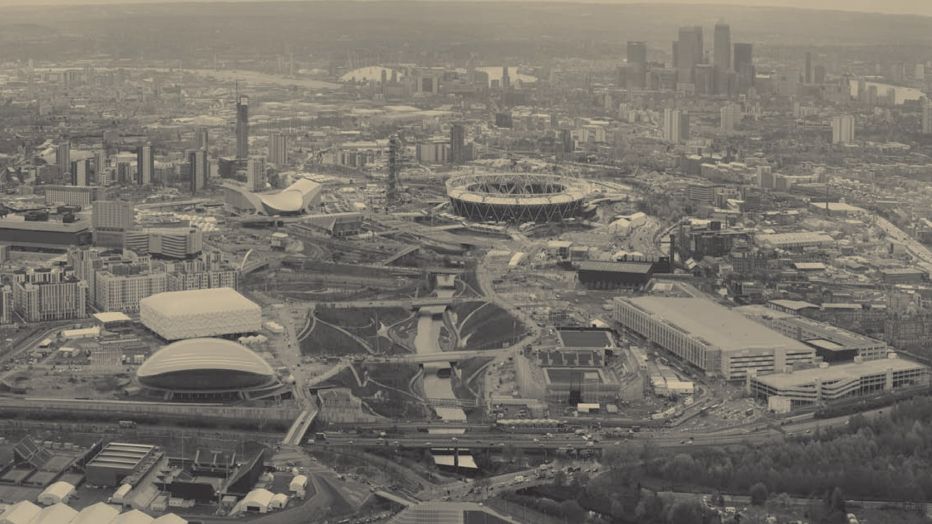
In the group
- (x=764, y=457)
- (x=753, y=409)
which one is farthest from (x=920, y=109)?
(x=764, y=457)

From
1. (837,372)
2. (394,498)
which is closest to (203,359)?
(394,498)

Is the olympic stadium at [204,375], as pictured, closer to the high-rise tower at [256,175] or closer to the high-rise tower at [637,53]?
the high-rise tower at [256,175]

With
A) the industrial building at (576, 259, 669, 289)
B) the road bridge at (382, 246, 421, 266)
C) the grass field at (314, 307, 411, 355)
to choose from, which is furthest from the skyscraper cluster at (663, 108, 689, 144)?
the grass field at (314, 307, 411, 355)

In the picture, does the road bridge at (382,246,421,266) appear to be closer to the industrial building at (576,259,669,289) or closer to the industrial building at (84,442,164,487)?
the industrial building at (576,259,669,289)

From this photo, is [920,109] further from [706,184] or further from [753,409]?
[753,409]

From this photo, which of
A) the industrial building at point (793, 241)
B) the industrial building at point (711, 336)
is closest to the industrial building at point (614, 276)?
the industrial building at point (711, 336)

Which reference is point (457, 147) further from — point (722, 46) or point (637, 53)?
point (637, 53)
